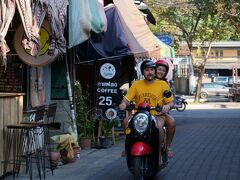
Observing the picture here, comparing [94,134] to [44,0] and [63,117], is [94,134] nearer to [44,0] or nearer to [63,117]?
[63,117]

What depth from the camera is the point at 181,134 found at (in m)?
16.4

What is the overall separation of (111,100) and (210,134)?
3.97 metres

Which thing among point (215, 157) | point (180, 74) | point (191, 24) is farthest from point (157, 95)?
point (180, 74)

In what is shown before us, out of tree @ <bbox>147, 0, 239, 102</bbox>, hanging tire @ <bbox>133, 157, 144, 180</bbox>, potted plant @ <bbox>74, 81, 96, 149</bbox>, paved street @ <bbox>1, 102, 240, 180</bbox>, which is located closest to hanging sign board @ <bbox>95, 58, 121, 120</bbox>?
potted plant @ <bbox>74, 81, 96, 149</bbox>

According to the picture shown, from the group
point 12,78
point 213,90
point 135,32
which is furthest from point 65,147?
→ point 213,90

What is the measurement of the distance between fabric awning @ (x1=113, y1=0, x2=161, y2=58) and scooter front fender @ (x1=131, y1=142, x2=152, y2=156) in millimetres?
5376

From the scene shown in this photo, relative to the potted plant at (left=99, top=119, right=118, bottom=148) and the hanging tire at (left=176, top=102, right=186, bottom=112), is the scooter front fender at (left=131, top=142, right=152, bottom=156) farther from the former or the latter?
the hanging tire at (left=176, top=102, right=186, bottom=112)

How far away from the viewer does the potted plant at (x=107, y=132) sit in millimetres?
13156

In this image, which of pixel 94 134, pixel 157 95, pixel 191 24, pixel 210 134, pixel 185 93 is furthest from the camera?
pixel 185 93

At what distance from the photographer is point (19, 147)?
351 inches

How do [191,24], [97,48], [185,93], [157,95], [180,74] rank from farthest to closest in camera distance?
[180,74] < [185,93] < [191,24] < [97,48] < [157,95]

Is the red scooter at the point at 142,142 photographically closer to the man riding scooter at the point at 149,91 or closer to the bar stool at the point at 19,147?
the man riding scooter at the point at 149,91

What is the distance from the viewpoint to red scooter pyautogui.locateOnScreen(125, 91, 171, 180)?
7855mm

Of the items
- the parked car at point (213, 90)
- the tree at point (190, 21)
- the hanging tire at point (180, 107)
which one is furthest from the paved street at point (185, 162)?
the parked car at point (213, 90)
